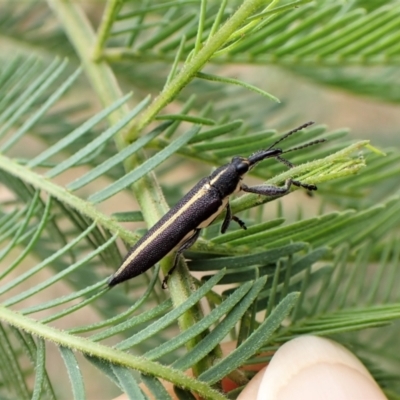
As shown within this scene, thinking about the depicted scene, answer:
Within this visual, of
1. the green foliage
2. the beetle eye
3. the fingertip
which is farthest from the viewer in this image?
the beetle eye

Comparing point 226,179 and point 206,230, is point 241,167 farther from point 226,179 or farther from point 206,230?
point 206,230

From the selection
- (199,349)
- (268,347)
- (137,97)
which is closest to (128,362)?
(199,349)

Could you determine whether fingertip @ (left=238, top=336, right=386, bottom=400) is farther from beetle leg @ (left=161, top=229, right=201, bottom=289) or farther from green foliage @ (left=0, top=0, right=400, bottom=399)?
beetle leg @ (left=161, top=229, right=201, bottom=289)

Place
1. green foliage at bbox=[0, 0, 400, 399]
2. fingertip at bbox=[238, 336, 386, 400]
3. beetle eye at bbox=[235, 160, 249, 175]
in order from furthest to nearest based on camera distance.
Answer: beetle eye at bbox=[235, 160, 249, 175], fingertip at bbox=[238, 336, 386, 400], green foliage at bbox=[0, 0, 400, 399]

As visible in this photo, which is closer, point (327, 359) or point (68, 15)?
point (327, 359)

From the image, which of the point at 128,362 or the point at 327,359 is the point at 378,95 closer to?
the point at 327,359

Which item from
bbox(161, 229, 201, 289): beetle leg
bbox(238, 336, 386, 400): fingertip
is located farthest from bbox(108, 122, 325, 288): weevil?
bbox(238, 336, 386, 400): fingertip

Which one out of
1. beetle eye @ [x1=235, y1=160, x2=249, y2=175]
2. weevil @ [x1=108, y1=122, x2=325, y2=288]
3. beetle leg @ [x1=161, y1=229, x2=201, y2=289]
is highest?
beetle eye @ [x1=235, y1=160, x2=249, y2=175]

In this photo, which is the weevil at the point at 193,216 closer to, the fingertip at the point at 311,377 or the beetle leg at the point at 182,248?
the beetle leg at the point at 182,248
